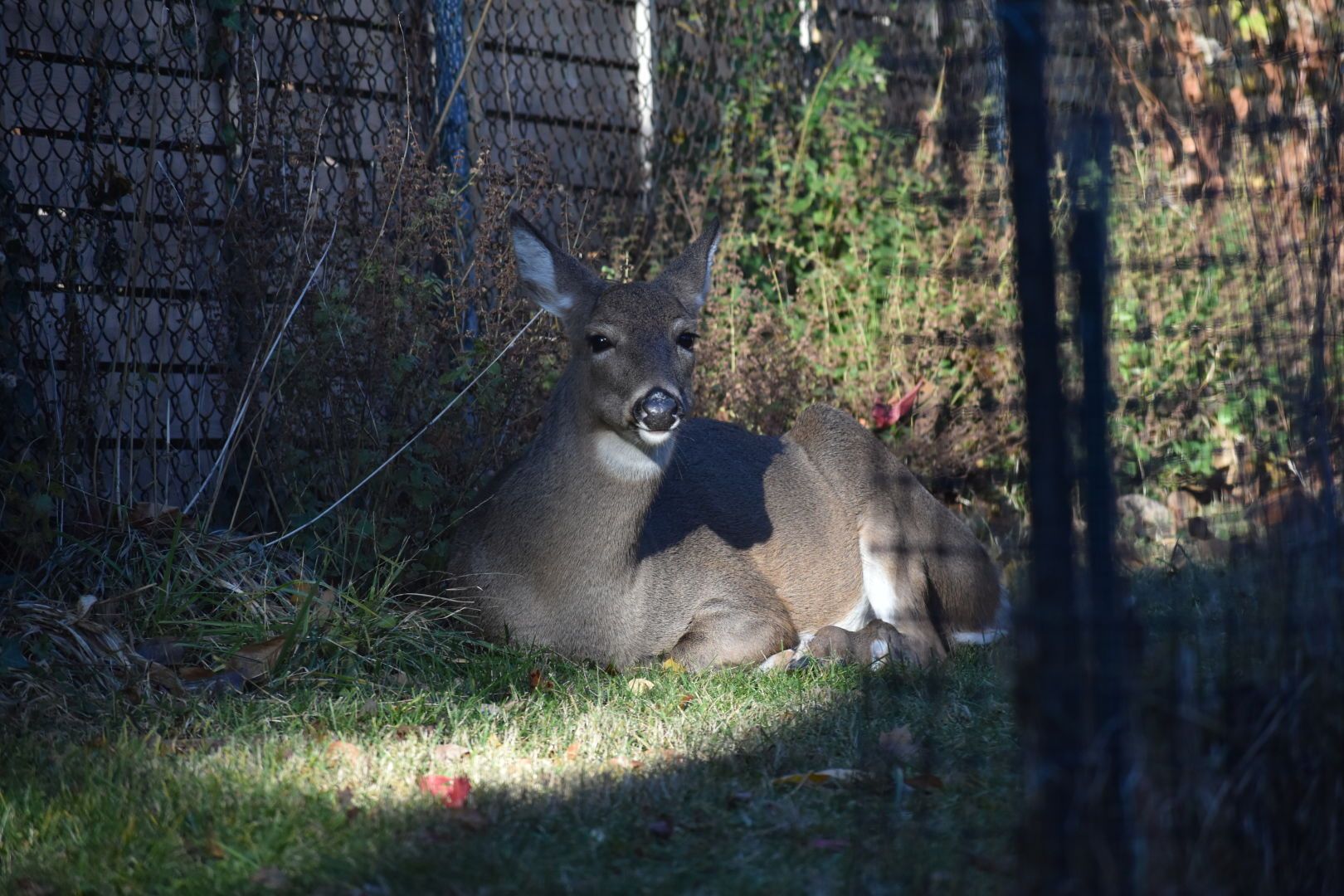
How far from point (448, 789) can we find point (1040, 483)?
5.44ft

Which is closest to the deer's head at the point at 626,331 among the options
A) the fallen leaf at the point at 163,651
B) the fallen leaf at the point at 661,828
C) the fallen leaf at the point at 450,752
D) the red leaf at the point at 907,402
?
the fallen leaf at the point at 450,752

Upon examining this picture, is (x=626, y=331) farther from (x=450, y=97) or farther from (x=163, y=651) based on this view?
(x=450, y=97)

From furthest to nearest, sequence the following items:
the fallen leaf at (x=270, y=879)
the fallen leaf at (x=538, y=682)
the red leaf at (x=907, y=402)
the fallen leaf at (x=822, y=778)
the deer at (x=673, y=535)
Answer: the red leaf at (x=907, y=402), the deer at (x=673, y=535), the fallen leaf at (x=538, y=682), the fallen leaf at (x=822, y=778), the fallen leaf at (x=270, y=879)

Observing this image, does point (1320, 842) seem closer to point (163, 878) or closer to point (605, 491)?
point (163, 878)

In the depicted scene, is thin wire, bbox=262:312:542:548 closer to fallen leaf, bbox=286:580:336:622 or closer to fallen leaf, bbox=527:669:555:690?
fallen leaf, bbox=286:580:336:622

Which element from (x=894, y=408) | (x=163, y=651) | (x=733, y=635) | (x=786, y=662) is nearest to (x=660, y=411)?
(x=733, y=635)

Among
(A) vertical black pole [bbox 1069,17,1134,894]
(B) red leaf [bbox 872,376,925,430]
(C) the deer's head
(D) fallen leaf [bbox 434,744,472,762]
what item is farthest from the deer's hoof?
(A) vertical black pole [bbox 1069,17,1134,894]

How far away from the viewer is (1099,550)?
6.64 ft

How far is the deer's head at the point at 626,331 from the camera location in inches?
186

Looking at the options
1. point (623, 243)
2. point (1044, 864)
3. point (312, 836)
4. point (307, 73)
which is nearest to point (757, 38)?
point (623, 243)

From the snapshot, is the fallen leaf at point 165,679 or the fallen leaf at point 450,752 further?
the fallen leaf at point 165,679

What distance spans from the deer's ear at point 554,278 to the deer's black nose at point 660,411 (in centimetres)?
59

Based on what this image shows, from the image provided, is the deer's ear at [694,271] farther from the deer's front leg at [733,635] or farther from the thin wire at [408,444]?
the deer's front leg at [733,635]

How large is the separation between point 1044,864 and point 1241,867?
0.56 metres
